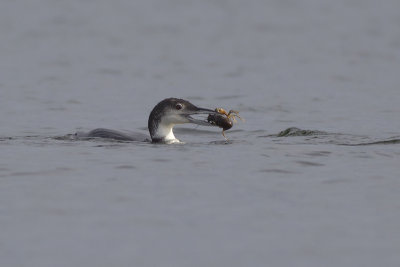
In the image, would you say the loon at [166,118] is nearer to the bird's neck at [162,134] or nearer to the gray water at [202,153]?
the bird's neck at [162,134]

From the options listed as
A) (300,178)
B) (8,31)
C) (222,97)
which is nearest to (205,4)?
(8,31)

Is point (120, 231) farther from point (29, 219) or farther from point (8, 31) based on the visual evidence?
point (8, 31)

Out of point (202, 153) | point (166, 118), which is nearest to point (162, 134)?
point (166, 118)

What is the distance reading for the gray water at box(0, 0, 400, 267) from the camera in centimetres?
865

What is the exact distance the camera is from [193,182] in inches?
436

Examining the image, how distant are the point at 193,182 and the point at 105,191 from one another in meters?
1.03

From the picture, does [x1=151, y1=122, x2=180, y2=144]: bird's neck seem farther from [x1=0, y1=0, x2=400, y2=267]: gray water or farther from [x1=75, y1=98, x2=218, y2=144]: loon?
[x1=0, y1=0, x2=400, y2=267]: gray water

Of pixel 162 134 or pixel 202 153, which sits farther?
pixel 162 134

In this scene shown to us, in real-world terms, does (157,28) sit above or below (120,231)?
above

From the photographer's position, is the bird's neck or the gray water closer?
the gray water

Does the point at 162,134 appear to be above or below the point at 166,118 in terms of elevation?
below

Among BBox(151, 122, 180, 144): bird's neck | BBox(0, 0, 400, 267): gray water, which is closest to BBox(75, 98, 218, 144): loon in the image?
BBox(151, 122, 180, 144): bird's neck

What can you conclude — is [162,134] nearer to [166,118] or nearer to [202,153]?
[166,118]

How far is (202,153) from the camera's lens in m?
13.3
